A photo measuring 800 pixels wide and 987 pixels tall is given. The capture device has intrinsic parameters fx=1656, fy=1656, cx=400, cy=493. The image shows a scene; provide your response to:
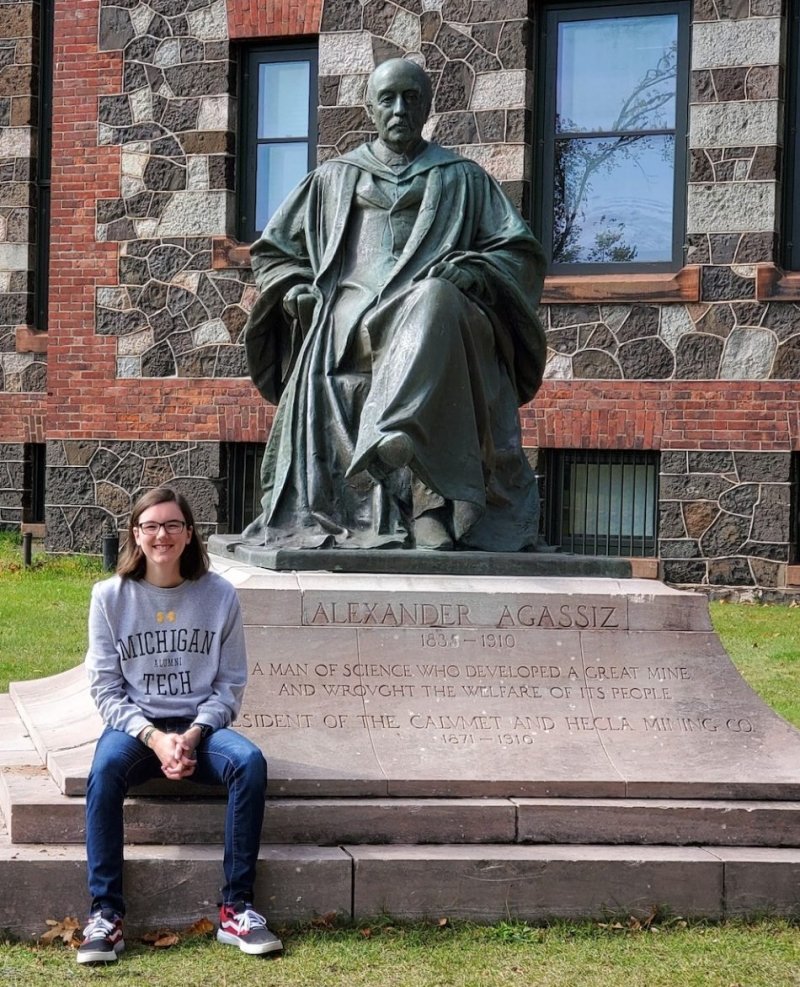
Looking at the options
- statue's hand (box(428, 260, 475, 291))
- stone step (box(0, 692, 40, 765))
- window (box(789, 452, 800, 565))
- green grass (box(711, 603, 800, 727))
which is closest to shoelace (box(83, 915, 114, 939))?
stone step (box(0, 692, 40, 765))

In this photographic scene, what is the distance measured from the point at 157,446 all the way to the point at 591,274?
158 inches

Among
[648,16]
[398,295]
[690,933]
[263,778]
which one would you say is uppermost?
[648,16]

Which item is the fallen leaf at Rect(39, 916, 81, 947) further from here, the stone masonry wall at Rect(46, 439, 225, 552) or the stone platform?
the stone masonry wall at Rect(46, 439, 225, 552)

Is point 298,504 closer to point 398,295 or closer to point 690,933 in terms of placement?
point 398,295

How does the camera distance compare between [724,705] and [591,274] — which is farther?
[591,274]

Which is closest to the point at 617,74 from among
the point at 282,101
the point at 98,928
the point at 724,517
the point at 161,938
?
the point at 282,101

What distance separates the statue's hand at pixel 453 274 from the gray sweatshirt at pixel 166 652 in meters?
1.93

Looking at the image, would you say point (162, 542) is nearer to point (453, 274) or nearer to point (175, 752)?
point (175, 752)

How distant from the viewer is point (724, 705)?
20.3ft

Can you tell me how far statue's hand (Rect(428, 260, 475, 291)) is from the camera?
6777 mm

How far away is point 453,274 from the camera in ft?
22.3

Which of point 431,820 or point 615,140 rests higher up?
point 615,140

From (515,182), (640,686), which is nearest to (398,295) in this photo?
(640,686)

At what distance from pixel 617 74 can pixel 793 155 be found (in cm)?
161
